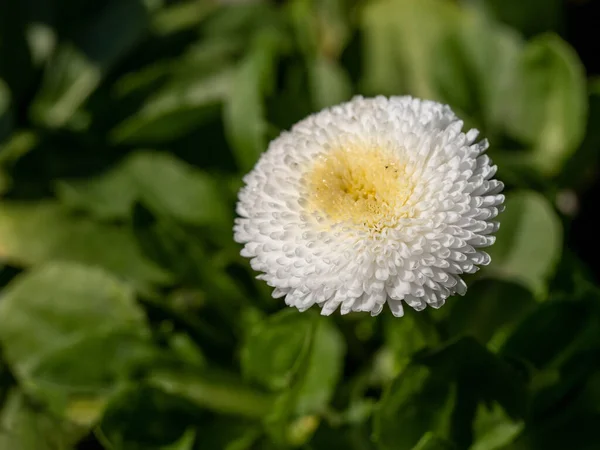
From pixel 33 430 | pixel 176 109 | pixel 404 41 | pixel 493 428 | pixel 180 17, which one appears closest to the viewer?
pixel 493 428

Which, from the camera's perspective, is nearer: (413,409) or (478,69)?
(413,409)

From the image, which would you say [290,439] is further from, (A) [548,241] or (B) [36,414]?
(A) [548,241]

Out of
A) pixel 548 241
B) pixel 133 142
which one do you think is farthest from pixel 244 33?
pixel 548 241

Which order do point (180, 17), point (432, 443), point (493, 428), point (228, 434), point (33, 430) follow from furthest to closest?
point (180, 17) < point (33, 430) < point (228, 434) < point (493, 428) < point (432, 443)

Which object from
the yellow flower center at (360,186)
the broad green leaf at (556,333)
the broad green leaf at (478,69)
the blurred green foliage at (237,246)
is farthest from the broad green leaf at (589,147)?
the yellow flower center at (360,186)

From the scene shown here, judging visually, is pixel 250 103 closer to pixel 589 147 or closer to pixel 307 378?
pixel 307 378

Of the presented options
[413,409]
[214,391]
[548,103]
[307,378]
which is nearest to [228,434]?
[214,391]

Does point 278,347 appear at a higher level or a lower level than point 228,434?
higher

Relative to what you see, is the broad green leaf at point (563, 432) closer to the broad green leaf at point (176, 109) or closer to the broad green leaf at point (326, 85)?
the broad green leaf at point (326, 85)
